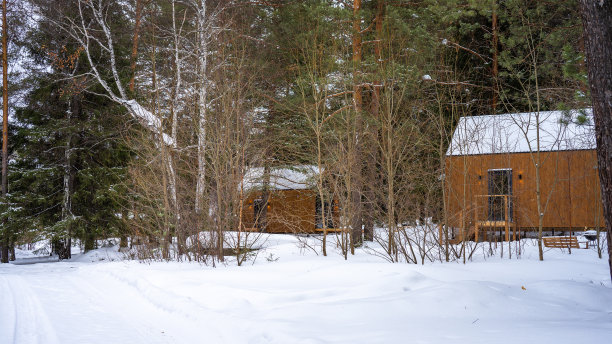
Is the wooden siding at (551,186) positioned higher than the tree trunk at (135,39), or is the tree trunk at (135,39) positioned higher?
the tree trunk at (135,39)

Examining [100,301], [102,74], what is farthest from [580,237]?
[102,74]

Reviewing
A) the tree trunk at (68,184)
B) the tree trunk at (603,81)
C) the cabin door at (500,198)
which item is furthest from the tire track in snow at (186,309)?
the tree trunk at (68,184)

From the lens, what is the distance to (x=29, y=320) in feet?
18.1

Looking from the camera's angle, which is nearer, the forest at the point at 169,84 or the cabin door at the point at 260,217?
the cabin door at the point at 260,217

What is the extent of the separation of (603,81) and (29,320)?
22.2 feet

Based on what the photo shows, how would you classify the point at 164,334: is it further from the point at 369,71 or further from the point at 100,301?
the point at 369,71

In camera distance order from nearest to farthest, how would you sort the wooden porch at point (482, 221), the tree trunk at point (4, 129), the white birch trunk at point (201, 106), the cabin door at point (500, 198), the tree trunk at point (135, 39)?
the wooden porch at point (482, 221)
the white birch trunk at point (201, 106)
the cabin door at point (500, 198)
the tree trunk at point (4, 129)
the tree trunk at point (135, 39)

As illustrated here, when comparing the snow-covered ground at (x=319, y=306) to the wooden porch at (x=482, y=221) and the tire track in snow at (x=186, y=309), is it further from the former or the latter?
the wooden porch at (x=482, y=221)

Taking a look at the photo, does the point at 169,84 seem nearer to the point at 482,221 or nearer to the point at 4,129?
the point at 4,129

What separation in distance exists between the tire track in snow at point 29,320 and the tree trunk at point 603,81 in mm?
5541

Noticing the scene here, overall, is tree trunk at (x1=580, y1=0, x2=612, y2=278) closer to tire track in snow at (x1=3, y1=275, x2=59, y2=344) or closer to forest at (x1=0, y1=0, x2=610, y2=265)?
tire track in snow at (x1=3, y1=275, x2=59, y2=344)

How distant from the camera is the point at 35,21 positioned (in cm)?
1622

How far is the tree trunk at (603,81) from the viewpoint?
424 cm

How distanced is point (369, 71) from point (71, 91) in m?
9.83
